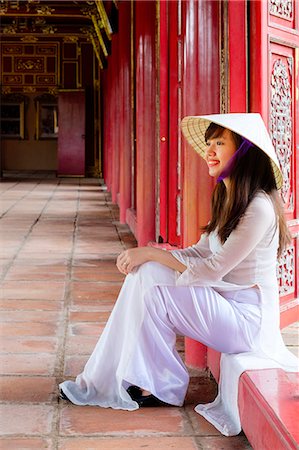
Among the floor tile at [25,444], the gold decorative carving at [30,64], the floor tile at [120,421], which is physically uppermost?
the gold decorative carving at [30,64]

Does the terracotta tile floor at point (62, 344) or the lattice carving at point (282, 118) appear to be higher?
the lattice carving at point (282, 118)

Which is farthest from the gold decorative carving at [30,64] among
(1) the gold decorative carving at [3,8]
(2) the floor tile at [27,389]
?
(2) the floor tile at [27,389]

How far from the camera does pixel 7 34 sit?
736 inches

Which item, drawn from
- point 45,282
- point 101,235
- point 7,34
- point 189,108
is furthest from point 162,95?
point 7,34

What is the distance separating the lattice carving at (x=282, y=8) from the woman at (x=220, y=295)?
0.83 meters

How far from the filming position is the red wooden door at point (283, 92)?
10.2 feet

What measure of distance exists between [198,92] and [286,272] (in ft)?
3.06

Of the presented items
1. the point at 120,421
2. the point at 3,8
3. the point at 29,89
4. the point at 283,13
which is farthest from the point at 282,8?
the point at 29,89

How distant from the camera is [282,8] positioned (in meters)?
3.32

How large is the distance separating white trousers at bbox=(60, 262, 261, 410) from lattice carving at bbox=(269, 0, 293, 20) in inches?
51.4

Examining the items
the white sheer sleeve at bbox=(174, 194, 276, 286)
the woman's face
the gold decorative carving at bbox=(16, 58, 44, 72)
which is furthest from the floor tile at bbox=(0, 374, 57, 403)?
the gold decorative carving at bbox=(16, 58, 44, 72)

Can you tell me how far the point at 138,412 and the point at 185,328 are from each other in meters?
0.34

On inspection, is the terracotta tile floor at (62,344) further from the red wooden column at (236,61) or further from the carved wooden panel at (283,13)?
the carved wooden panel at (283,13)

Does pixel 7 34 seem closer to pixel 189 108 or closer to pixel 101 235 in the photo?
pixel 101 235
